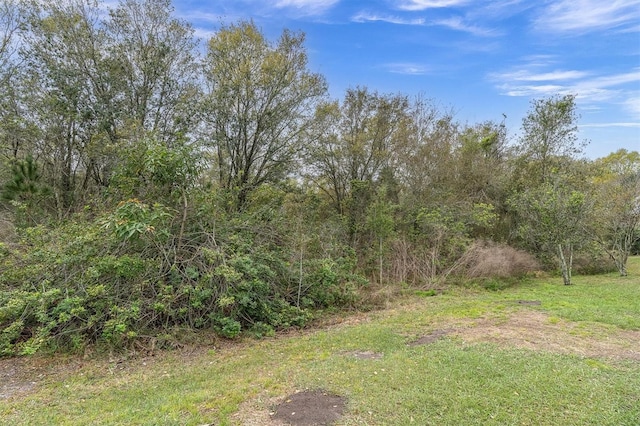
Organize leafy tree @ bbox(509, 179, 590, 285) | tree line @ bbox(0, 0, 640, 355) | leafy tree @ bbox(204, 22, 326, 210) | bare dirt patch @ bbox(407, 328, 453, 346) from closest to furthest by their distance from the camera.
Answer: bare dirt patch @ bbox(407, 328, 453, 346)
tree line @ bbox(0, 0, 640, 355)
leafy tree @ bbox(204, 22, 326, 210)
leafy tree @ bbox(509, 179, 590, 285)

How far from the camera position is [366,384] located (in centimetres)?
356

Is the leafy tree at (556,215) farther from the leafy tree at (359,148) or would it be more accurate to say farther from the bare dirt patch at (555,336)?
the bare dirt patch at (555,336)

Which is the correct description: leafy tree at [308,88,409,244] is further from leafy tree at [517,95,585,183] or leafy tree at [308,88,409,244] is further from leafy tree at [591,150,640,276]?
leafy tree at [591,150,640,276]

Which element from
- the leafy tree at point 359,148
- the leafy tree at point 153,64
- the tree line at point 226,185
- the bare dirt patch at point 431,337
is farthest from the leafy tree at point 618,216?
the leafy tree at point 153,64

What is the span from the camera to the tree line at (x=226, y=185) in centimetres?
557

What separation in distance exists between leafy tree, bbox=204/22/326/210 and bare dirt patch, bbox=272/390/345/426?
22.1 ft

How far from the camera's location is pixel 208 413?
3117 mm

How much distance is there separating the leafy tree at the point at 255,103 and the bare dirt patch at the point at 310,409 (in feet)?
22.1

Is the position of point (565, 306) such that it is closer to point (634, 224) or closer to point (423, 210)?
point (423, 210)

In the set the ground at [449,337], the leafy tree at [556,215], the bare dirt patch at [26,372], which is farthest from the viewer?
the leafy tree at [556,215]

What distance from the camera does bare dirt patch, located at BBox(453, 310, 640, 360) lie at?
4.41 m

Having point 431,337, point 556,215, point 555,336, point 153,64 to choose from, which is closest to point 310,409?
point 431,337

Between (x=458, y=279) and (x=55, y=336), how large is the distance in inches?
392

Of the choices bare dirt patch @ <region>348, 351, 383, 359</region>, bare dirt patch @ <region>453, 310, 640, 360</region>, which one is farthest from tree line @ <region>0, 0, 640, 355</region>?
bare dirt patch @ <region>453, 310, 640, 360</region>
